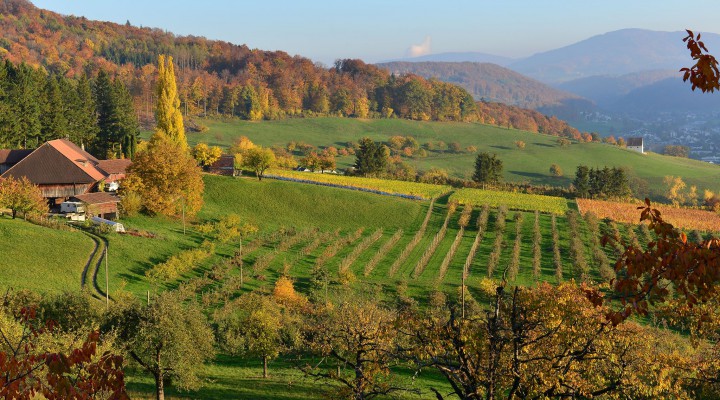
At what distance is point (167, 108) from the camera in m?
68.7

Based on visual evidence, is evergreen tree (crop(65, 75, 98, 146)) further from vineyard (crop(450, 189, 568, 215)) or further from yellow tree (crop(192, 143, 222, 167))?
vineyard (crop(450, 189, 568, 215))

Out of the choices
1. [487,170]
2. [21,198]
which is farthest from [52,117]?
[487,170]

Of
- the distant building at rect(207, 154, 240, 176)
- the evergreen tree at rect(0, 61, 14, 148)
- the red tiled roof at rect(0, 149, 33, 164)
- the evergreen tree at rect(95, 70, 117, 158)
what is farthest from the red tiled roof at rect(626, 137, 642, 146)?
the evergreen tree at rect(0, 61, 14, 148)

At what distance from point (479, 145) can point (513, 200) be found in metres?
59.1

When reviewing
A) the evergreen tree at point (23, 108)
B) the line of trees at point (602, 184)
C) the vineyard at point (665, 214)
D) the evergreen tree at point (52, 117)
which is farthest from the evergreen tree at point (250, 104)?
the vineyard at point (665, 214)

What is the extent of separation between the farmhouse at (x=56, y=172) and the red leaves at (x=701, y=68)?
53.6 metres

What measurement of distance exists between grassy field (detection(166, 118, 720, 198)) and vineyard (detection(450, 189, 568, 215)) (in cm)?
2915

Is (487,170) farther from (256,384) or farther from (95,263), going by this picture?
(256,384)

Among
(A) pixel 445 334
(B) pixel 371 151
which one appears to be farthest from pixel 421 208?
(A) pixel 445 334

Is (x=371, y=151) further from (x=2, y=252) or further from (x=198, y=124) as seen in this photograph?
(x=2, y=252)

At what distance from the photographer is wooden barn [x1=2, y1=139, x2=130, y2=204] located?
5469cm

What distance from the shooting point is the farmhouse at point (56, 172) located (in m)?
54.7

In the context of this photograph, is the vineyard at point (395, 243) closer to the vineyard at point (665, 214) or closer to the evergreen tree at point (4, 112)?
the vineyard at point (665, 214)

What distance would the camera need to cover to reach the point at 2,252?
4156cm
